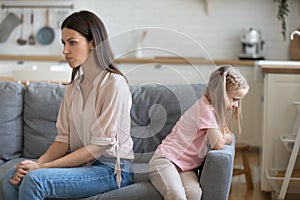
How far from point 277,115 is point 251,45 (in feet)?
6.19

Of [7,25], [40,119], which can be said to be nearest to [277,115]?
[40,119]

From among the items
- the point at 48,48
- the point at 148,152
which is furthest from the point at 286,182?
the point at 48,48

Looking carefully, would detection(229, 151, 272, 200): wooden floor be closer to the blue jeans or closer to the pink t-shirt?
the pink t-shirt

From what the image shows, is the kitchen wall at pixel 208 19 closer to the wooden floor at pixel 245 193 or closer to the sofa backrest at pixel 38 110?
the wooden floor at pixel 245 193

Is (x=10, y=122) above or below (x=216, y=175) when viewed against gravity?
above

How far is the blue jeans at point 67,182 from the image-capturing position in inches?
91.1

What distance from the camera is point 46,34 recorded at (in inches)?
234

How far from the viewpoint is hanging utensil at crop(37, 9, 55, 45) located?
5922 millimetres

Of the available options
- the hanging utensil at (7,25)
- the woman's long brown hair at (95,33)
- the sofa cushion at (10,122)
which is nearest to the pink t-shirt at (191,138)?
the woman's long brown hair at (95,33)

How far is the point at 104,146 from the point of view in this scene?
2.40 meters

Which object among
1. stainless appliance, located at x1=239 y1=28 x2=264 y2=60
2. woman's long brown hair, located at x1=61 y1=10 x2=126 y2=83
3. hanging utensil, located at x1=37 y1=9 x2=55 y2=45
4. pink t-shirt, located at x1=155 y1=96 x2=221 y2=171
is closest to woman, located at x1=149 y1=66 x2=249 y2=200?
pink t-shirt, located at x1=155 y1=96 x2=221 y2=171

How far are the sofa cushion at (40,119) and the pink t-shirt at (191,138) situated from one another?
757 mm

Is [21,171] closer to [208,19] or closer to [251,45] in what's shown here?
[251,45]

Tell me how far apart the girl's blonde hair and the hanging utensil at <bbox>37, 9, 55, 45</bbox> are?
373 cm
